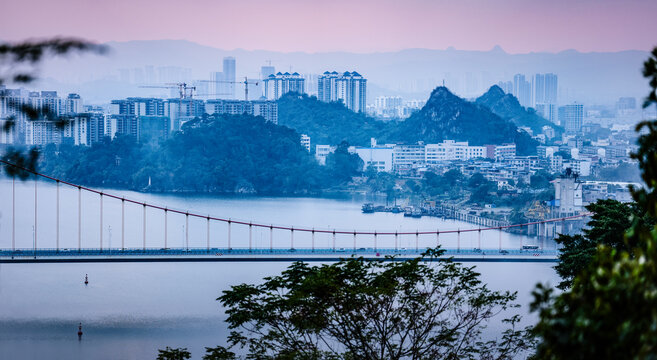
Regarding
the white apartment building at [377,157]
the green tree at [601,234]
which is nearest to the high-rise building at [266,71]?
the white apartment building at [377,157]

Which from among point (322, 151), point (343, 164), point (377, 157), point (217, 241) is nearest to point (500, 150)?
point (377, 157)

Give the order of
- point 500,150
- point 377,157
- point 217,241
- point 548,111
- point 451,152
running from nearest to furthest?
point 217,241 → point 377,157 → point 451,152 → point 500,150 → point 548,111

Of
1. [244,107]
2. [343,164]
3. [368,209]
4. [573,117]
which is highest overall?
[573,117]

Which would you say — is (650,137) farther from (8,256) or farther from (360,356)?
(8,256)

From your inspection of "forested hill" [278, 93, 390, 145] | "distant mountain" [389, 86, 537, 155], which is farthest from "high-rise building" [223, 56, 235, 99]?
"distant mountain" [389, 86, 537, 155]

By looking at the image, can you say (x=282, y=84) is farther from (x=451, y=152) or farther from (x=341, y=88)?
(x=451, y=152)

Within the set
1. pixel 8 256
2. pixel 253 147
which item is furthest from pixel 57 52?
pixel 253 147

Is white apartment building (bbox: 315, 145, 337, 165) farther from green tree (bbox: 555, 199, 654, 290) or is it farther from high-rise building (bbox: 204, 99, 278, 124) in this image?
green tree (bbox: 555, 199, 654, 290)
